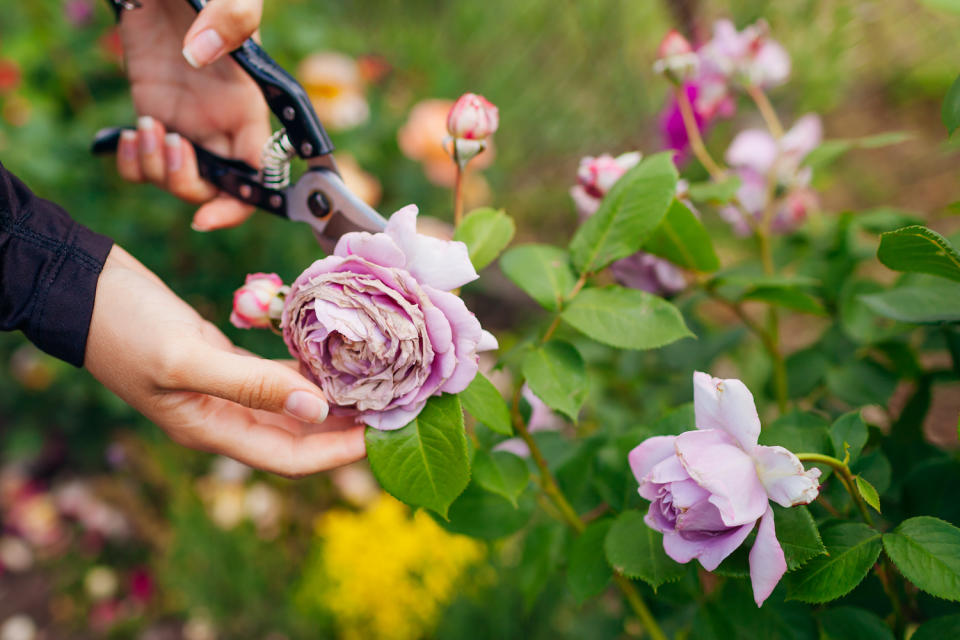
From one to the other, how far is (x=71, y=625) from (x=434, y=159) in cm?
170

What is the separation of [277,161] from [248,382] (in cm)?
29

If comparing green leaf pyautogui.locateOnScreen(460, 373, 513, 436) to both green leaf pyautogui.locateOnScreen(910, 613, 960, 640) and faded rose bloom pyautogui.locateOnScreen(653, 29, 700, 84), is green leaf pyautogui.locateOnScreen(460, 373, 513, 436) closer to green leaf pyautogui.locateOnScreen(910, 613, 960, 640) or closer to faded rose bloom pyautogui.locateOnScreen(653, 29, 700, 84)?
green leaf pyautogui.locateOnScreen(910, 613, 960, 640)

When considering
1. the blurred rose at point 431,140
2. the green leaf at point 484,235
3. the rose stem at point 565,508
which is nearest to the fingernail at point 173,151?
the green leaf at point 484,235

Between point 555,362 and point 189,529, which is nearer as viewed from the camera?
point 555,362

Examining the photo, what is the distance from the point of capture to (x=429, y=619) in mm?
1370

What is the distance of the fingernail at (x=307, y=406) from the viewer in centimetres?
51

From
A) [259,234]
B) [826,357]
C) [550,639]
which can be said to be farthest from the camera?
[259,234]

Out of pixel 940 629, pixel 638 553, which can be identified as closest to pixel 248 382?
pixel 638 553

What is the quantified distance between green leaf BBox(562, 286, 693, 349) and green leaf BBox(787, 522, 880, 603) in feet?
0.62

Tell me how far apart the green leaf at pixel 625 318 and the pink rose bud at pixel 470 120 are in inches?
7.4

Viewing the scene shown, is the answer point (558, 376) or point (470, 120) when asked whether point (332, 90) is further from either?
point (558, 376)

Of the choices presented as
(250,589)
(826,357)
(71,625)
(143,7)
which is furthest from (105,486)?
(826,357)

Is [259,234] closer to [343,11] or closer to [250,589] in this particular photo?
[250,589]

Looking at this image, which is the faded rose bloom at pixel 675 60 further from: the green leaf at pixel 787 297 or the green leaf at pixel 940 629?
the green leaf at pixel 940 629
